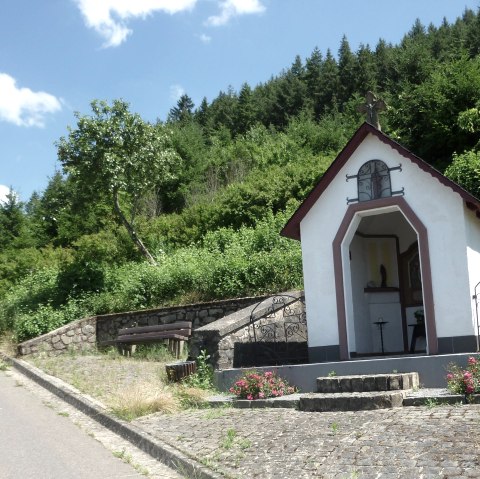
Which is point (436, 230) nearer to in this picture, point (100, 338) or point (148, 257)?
point (100, 338)

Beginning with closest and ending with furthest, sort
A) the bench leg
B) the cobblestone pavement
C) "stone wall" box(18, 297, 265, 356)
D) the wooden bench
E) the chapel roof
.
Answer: the cobblestone pavement < the chapel roof < the wooden bench < "stone wall" box(18, 297, 265, 356) < the bench leg

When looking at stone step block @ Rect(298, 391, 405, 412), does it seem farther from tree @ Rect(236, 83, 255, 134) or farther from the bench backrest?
tree @ Rect(236, 83, 255, 134)

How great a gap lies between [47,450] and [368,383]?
437 cm

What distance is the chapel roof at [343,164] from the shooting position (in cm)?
1053

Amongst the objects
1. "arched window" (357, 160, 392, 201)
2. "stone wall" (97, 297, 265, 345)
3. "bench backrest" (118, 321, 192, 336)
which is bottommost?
"bench backrest" (118, 321, 192, 336)

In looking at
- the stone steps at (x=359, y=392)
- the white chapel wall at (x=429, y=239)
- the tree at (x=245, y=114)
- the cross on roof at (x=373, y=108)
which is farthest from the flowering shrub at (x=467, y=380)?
the tree at (x=245, y=114)

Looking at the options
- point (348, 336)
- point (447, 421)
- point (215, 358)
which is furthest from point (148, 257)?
point (447, 421)

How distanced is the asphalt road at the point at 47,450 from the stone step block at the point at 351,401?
8.76 feet

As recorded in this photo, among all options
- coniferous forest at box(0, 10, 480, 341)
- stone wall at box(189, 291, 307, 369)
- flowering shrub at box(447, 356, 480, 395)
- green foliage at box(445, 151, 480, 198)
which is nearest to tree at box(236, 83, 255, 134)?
coniferous forest at box(0, 10, 480, 341)

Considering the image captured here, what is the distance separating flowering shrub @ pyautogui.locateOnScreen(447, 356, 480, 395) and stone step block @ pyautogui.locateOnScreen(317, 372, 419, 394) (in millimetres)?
740

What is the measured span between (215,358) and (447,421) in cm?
575

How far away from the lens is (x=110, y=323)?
19.4m

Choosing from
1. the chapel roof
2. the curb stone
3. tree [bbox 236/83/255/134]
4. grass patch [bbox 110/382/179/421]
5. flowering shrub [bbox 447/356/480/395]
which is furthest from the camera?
tree [bbox 236/83/255/134]

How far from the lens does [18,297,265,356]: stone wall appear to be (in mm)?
16688
